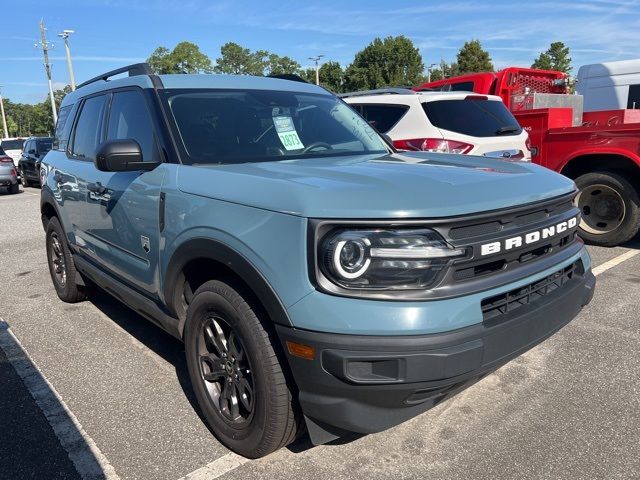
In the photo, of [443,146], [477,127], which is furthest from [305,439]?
[477,127]

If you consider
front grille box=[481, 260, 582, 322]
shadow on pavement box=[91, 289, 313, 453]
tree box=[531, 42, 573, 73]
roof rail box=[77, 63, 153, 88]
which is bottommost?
shadow on pavement box=[91, 289, 313, 453]

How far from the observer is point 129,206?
127 inches

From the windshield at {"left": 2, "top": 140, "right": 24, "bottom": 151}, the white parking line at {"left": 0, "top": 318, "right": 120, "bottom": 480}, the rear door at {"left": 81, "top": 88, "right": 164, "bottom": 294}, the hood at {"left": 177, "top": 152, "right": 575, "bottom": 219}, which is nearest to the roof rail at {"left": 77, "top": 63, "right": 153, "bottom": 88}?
the rear door at {"left": 81, "top": 88, "right": 164, "bottom": 294}

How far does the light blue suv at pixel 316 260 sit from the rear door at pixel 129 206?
0.02 m

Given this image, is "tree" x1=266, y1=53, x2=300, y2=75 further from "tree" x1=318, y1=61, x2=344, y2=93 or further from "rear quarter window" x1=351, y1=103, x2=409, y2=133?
"rear quarter window" x1=351, y1=103, x2=409, y2=133

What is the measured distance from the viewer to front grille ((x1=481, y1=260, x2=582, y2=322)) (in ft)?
7.26

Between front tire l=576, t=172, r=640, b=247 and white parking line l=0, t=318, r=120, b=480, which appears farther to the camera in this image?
front tire l=576, t=172, r=640, b=247

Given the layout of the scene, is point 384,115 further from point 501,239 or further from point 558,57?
point 558,57

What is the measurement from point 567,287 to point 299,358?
4.54 ft

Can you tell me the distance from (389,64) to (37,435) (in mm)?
65535

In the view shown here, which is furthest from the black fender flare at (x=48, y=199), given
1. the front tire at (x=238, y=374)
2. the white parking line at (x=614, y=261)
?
the white parking line at (x=614, y=261)

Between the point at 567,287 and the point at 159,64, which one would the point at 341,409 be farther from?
the point at 159,64

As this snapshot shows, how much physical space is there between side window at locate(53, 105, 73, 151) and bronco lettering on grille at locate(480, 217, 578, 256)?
399 centimetres

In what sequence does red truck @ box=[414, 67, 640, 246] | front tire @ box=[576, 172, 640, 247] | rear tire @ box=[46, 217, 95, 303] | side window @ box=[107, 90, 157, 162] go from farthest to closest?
1. front tire @ box=[576, 172, 640, 247]
2. red truck @ box=[414, 67, 640, 246]
3. rear tire @ box=[46, 217, 95, 303]
4. side window @ box=[107, 90, 157, 162]
